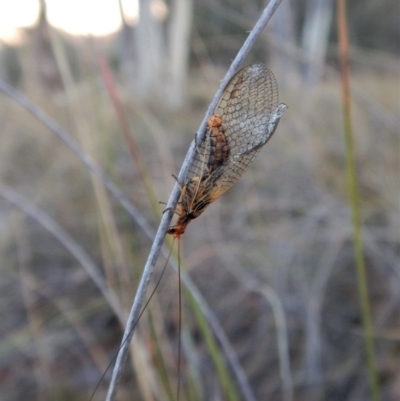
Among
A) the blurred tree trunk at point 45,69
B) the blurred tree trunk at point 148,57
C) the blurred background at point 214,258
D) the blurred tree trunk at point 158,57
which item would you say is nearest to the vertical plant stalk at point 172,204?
the blurred background at point 214,258

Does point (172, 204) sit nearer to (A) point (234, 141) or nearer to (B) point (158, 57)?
(A) point (234, 141)

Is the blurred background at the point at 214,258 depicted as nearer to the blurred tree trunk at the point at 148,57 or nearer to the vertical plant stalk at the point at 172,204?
the vertical plant stalk at the point at 172,204

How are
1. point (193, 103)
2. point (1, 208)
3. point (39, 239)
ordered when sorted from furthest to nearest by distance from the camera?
1. point (193, 103)
2. point (1, 208)
3. point (39, 239)

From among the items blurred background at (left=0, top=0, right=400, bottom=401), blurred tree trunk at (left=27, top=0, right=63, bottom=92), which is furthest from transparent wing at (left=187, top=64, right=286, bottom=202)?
blurred tree trunk at (left=27, top=0, right=63, bottom=92)

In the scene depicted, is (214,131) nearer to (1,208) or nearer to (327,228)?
(327,228)

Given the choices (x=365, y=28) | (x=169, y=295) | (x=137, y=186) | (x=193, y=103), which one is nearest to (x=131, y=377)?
(x=169, y=295)

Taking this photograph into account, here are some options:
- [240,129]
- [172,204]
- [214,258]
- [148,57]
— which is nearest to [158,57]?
[148,57]

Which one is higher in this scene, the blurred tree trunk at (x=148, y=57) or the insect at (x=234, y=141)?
the blurred tree trunk at (x=148, y=57)
